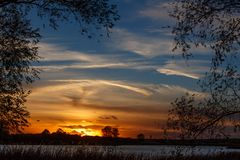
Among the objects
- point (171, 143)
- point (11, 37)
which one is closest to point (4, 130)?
point (11, 37)

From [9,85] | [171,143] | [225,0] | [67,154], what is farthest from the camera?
[67,154]

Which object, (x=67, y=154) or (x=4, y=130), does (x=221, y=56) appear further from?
(x=67, y=154)

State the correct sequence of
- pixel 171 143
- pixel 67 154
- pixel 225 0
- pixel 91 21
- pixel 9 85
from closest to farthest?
1. pixel 225 0
2. pixel 91 21
3. pixel 9 85
4. pixel 171 143
5. pixel 67 154

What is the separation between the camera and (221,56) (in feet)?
54.3

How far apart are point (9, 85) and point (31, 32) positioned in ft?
7.44

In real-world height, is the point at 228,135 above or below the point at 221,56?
below

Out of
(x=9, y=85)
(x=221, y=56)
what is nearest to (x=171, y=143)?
(x=221, y=56)

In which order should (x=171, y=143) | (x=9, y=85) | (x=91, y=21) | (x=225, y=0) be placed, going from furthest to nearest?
(x=171, y=143) < (x=9, y=85) < (x=91, y=21) < (x=225, y=0)

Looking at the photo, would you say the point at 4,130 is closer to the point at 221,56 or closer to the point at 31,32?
the point at 31,32

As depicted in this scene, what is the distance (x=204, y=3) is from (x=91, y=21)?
424 cm

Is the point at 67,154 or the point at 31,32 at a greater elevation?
the point at 31,32

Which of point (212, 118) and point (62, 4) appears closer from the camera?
point (212, 118)

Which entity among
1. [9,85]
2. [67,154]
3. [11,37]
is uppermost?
[11,37]

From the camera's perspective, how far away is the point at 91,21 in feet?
59.6
